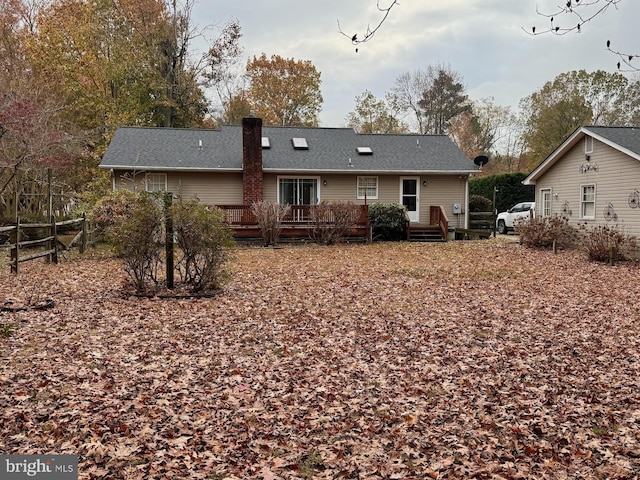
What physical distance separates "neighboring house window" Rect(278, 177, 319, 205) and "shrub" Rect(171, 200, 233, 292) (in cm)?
1139

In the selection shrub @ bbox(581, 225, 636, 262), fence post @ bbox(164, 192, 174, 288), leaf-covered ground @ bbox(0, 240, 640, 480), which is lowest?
leaf-covered ground @ bbox(0, 240, 640, 480)

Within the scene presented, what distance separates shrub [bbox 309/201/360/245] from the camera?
1741cm

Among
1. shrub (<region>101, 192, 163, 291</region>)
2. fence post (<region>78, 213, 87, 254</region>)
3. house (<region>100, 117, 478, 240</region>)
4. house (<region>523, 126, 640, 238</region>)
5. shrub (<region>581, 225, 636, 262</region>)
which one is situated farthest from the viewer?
house (<region>100, 117, 478, 240</region>)

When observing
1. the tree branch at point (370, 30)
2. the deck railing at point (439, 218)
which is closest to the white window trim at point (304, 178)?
the deck railing at point (439, 218)

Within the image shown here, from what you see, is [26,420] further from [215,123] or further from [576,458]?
[215,123]

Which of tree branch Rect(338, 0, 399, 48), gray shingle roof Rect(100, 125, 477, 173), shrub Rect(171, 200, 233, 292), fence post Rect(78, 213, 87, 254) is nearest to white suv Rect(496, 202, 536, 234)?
gray shingle roof Rect(100, 125, 477, 173)

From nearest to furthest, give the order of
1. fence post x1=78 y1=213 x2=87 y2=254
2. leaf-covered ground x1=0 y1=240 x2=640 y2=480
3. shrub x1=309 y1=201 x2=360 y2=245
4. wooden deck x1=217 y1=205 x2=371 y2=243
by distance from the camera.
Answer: leaf-covered ground x1=0 y1=240 x2=640 y2=480 → fence post x1=78 y1=213 x2=87 y2=254 → shrub x1=309 y1=201 x2=360 y2=245 → wooden deck x1=217 y1=205 x2=371 y2=243

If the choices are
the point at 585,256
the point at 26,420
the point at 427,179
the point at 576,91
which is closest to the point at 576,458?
the point at 26,420

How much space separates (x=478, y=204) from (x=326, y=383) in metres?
21.2

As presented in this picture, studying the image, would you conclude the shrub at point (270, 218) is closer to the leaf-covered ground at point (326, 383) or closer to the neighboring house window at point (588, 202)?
the leaf-covered ground at point (326, 383)

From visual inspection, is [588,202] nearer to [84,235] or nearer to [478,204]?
[478,204]

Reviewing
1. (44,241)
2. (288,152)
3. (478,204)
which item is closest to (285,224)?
(288,152)

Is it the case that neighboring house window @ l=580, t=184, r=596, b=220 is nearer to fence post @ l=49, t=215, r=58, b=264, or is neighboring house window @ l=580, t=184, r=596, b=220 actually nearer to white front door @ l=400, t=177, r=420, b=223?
white front door @ l=400, t=177, r=420, b=223

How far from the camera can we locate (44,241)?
488 inches
